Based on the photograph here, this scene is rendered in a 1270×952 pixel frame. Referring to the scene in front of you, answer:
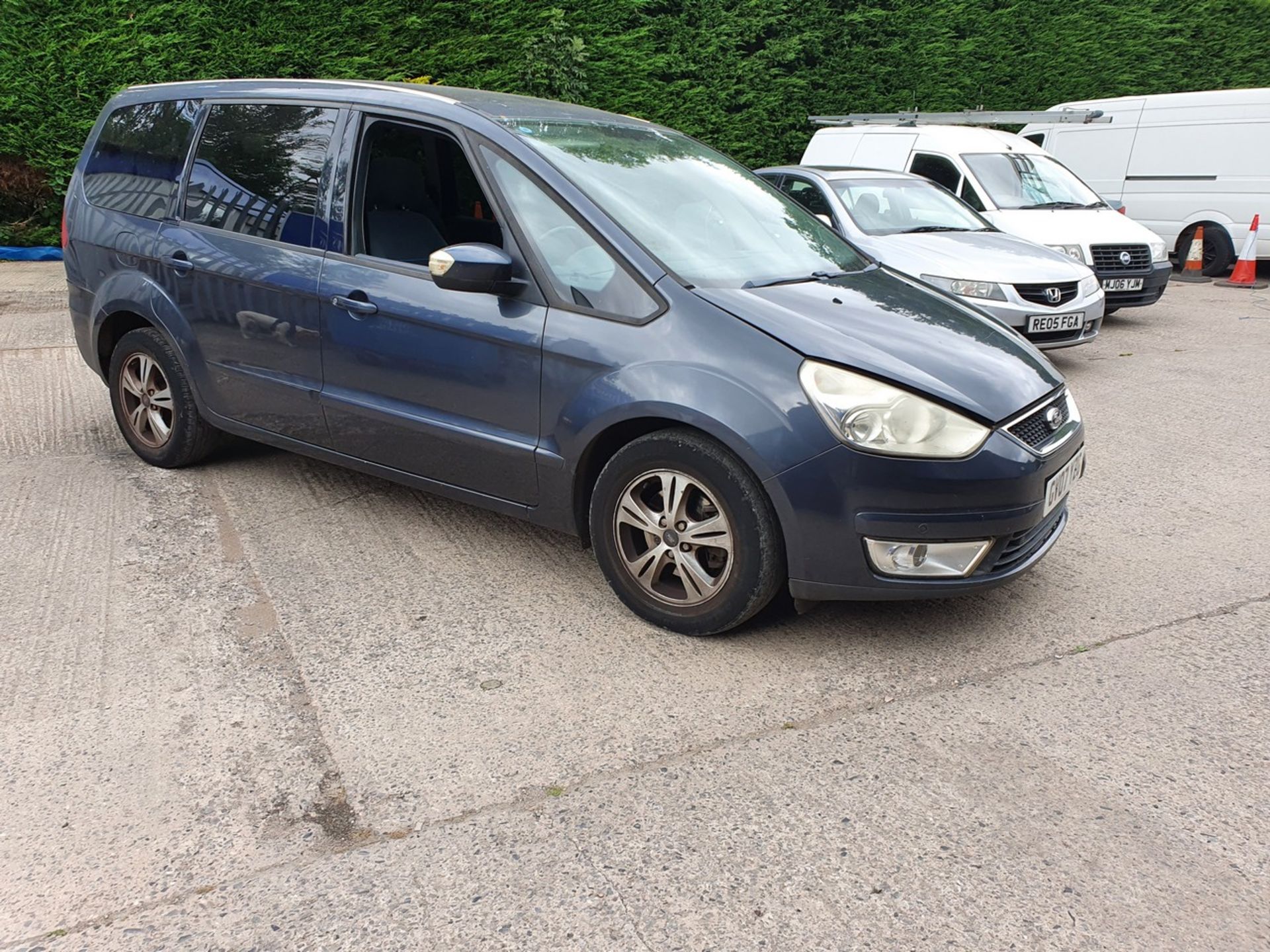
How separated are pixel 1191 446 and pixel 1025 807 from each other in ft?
13.3

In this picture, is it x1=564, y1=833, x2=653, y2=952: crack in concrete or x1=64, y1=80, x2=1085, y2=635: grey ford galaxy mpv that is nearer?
x1=564, y1=833, x2=653, y2=952: crack in concrete

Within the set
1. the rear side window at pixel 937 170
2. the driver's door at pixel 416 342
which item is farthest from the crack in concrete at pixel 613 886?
the rear side window at pixel 937 170

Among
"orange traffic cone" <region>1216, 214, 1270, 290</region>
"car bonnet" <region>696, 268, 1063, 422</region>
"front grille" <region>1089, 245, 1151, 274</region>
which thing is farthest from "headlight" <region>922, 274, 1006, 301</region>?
"orange traffic cone" <region>1216, 214, 1270, 290</region>

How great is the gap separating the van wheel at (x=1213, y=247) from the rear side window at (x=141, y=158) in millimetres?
12663

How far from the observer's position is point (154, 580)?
4.04 m

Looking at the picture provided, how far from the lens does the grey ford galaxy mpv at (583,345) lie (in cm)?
336

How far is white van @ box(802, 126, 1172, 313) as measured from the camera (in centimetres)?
949

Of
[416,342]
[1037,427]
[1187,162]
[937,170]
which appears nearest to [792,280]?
[1037,427]

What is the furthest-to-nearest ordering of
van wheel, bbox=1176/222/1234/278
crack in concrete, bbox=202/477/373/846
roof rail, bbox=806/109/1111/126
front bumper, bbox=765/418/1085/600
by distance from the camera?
van wheel, bbox=1176/222/1234/278
roof rail, bbox=806/109/1111/126
front bumper, bbox=765/418/1085/600
crack in concrete, bbox=202/477/373/846

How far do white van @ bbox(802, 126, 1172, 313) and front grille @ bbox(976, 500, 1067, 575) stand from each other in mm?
6155

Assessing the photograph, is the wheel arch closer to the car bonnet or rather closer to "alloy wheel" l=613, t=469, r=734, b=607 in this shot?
"alloy wheel" l=613, t=469, r=734, b=607

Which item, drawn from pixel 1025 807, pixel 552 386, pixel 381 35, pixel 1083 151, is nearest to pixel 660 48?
pixel 381 35

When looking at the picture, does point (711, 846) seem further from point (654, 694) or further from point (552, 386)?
point (552, 386)

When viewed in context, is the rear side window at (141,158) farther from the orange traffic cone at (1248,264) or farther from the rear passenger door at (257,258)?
the orange traffic cone at (1248,264)
